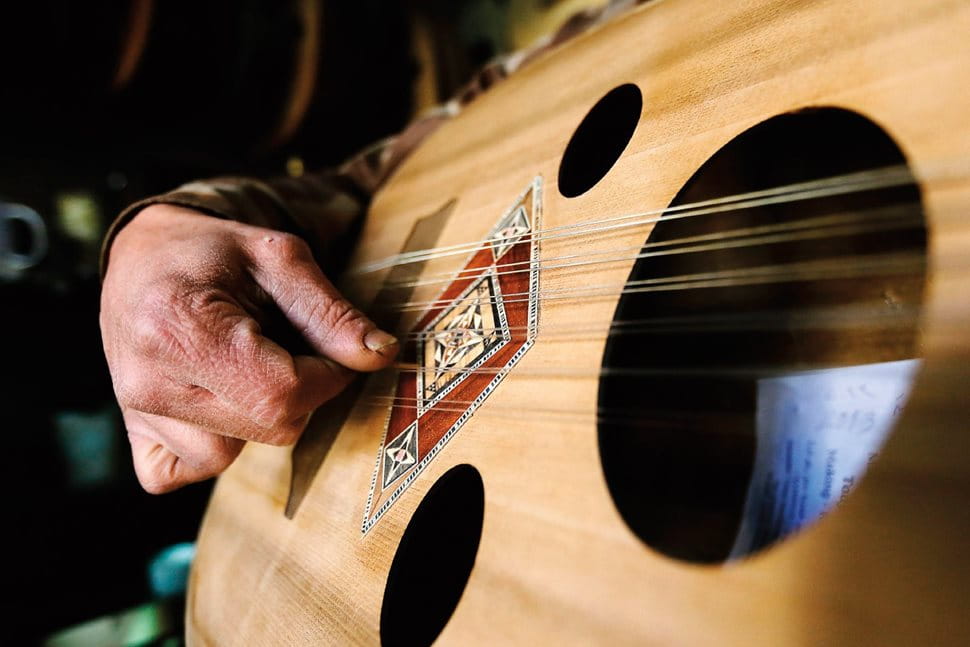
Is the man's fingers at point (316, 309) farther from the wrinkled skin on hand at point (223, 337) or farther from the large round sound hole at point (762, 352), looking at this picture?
the large round sound hole at point (762, 352)

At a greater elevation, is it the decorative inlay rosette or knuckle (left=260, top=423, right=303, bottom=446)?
the decorative inlay rosette

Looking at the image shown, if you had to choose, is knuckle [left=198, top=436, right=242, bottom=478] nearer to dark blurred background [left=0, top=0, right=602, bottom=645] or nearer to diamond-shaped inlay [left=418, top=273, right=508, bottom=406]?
diamond-shaped inlay [left=418, top=273, right=508, bottom=406]

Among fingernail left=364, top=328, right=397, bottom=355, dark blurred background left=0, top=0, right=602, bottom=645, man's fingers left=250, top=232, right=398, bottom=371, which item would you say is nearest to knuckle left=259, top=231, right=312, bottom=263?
A: man's fingers left=250, top=232, right=398, bottom=371

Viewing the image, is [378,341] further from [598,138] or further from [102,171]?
[102,171]

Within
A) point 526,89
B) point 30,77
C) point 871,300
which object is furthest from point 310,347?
point 30,77

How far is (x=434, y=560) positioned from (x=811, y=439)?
34 cm

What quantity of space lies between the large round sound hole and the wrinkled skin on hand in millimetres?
249

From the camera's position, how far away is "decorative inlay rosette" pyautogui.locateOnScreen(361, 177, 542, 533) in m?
0.44

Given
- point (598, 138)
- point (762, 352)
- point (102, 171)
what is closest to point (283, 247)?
point (598, 138)

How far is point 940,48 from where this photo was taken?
0.87 feet

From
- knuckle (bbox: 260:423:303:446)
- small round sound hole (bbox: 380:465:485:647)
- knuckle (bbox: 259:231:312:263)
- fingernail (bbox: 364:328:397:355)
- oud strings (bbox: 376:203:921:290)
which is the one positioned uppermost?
oud strings (bbox: 376:203:921:290)

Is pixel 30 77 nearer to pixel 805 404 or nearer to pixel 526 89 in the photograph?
pixel 526 89

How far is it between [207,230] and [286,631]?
0.38 meters

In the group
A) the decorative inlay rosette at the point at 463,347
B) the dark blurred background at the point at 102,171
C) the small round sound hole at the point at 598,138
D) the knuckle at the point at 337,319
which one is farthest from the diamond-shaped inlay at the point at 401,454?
the dark blurred background at the point at 102,171
